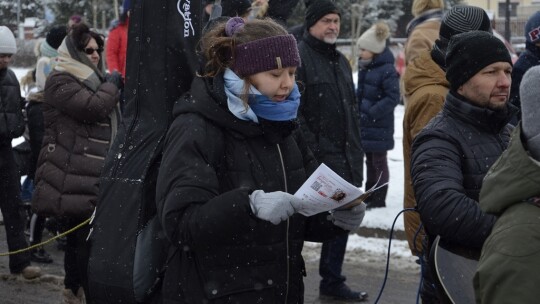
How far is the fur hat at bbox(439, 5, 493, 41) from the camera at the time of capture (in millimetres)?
5086

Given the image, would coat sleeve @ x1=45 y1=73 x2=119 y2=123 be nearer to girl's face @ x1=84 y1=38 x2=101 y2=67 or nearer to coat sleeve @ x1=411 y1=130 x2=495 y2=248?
girl's face @ x1=84 y1=38 x2=101 y2=67

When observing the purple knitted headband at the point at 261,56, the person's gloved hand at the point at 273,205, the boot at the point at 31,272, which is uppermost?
the purple knitted headband at the point at 261,56

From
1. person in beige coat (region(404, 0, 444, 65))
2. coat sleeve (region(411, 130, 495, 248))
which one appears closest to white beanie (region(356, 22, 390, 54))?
person in beige coat (region(404, 0, 444, 65))

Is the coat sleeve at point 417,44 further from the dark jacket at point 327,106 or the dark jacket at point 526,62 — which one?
the dark jacket at point 526,62

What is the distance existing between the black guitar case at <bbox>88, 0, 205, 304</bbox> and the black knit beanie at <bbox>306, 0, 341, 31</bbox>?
256 centimetres

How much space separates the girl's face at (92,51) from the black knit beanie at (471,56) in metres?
3.21

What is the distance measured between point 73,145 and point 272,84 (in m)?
3.16

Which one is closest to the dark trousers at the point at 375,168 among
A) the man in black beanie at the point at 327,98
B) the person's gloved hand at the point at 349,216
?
the man in black beanie at the point at 327,98

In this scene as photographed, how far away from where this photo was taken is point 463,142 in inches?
157

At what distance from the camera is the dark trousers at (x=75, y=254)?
6105 mm

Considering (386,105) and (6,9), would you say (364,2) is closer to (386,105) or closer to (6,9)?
(6,9)

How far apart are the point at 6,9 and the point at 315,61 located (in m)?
43.0

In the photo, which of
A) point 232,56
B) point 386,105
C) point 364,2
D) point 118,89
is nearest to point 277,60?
point 232,56

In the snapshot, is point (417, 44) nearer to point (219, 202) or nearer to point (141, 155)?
point (141, 155)
